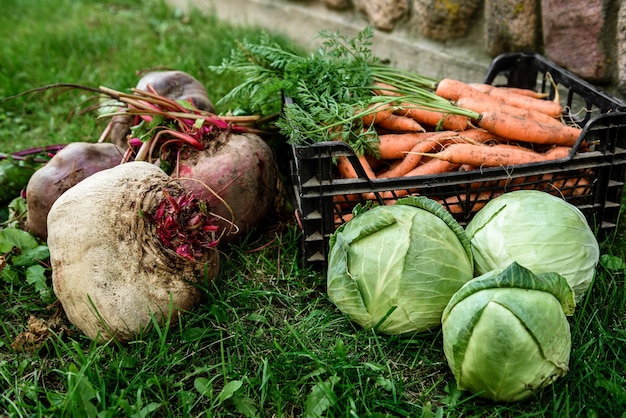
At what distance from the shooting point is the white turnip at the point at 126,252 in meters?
1.83

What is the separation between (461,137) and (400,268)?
0.76m

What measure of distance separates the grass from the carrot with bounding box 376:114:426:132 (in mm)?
582

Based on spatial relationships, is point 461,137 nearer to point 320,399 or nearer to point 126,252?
point 320,399

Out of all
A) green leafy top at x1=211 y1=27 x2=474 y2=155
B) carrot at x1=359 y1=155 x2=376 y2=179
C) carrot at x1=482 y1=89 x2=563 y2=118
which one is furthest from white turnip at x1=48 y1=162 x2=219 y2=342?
carrot at x1=482 y1=89 x2=563 y2=118

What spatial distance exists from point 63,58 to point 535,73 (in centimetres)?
345

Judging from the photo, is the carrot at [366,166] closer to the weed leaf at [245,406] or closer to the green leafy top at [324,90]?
the green leafy top at [324,90]

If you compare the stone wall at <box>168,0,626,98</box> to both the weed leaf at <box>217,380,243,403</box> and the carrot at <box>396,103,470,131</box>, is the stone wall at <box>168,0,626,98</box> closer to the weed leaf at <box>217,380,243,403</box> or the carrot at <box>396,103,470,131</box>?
the carrot at <box>396,103,470,131</box>

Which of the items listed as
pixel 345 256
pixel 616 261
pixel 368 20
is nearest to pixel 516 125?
pixel 616 261

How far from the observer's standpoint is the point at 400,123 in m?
2.31

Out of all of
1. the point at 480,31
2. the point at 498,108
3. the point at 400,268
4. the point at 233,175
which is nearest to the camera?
the point at 400,268

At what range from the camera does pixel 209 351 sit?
188 centimetres

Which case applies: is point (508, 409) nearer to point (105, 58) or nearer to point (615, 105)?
point (615, 105)

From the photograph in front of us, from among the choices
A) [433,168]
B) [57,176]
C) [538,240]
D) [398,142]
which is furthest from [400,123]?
[57,176]

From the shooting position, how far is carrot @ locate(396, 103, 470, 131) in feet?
7.64
